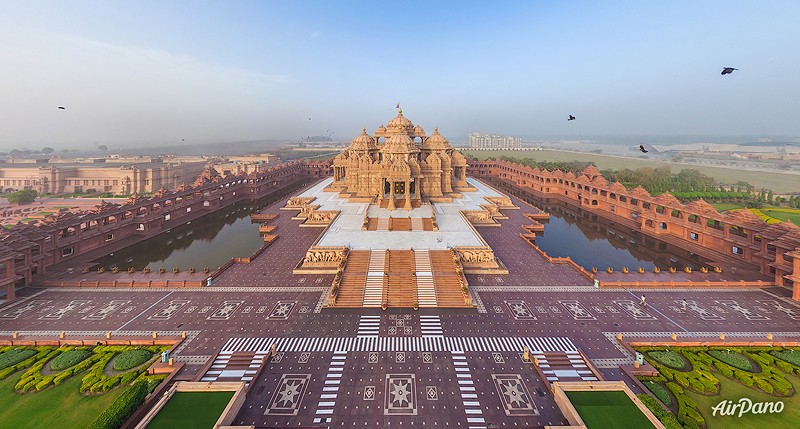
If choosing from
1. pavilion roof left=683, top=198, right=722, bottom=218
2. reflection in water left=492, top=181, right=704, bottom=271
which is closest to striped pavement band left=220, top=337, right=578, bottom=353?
reflection in water left=492, top=181, right=704, bottom=271

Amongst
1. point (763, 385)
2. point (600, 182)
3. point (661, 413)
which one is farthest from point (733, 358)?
point (600, 182)

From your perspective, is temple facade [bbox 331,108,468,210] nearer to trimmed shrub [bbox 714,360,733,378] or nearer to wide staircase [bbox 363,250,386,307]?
wide staircase [bbox 363,250,386,307]

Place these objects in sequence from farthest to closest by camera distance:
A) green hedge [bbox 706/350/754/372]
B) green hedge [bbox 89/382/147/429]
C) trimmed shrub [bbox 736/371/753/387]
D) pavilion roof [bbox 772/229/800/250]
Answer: pavilion roof [bbox 772/229/800/250], green hedge [bbox 706/350/754/372], trimmed shrub [bbox 736/371/753/387], green hedge [bbox 89/382/147/429]

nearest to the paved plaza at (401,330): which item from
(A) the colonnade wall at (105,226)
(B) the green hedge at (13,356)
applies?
(B) the green hedge at (13,356)

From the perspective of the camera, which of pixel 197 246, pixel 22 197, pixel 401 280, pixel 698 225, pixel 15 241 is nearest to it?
pixel 15 241

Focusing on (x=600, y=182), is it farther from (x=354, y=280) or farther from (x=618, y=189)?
(x=354, y=280)

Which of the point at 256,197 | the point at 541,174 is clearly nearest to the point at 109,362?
the point at 256,197

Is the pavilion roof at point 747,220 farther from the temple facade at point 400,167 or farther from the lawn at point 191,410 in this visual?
the lawn at point 191,410
